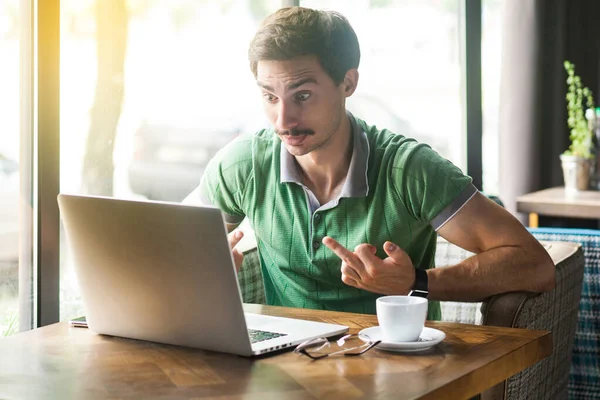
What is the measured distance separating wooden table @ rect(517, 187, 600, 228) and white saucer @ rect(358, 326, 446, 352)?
216cm

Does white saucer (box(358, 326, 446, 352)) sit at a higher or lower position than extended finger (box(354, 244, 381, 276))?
lower

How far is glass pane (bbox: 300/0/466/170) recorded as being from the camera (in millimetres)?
3787

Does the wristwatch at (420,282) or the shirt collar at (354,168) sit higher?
the shirt collar at (354,168)

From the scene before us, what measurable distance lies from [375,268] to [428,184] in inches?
14.6

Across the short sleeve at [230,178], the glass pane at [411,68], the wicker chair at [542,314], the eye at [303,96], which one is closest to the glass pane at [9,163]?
the short sleeve at [230,178]

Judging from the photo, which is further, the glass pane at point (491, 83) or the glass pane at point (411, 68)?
the glass pane at point (491, 83)

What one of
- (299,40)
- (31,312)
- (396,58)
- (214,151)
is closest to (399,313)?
(299,40)

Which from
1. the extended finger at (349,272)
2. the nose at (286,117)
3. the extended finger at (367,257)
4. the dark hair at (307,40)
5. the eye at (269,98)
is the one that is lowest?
the extended finger at (349,272)

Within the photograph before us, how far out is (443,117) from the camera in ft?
14.2

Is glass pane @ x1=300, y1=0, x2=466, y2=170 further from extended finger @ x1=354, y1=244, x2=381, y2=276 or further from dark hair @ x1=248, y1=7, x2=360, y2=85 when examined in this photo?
extended finger @ x1=354, y1=244, x2=381, y2=276

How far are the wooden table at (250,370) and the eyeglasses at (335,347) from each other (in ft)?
0.05

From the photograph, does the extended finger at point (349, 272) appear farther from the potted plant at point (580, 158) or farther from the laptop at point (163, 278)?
the potted plant at point (580, 158)

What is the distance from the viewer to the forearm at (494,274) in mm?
1913

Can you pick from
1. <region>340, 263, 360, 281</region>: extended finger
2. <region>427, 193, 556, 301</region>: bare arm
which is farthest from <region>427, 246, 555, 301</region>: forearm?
<region>340, 263, 360, 281</region>: extended finger
